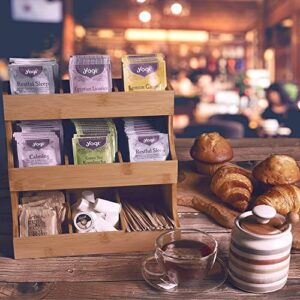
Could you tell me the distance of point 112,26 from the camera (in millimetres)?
6938

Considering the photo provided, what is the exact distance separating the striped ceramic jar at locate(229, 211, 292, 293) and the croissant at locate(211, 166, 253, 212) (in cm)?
34

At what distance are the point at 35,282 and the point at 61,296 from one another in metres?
0.09

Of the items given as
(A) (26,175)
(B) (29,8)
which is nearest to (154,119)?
(A) (26,175)

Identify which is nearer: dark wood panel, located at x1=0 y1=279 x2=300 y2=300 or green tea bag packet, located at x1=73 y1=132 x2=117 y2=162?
dark wood panel, located at x1=0 y1=279 x2=300 y2=300

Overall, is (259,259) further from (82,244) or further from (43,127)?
(43,127)

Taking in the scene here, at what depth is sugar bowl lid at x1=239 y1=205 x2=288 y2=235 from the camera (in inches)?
38.7

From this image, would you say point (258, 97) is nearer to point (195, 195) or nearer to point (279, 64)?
point (279, 64)

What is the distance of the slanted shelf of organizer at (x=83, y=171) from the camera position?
115cm

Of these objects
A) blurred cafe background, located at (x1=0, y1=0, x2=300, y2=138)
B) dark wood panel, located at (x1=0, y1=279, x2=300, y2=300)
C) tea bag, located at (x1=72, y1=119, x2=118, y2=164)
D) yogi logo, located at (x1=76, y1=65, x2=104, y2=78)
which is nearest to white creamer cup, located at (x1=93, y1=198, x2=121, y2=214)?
tea bag, located at (x1=72, y1=119, x2=118, y2=164)

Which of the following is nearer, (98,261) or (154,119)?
(98,261)

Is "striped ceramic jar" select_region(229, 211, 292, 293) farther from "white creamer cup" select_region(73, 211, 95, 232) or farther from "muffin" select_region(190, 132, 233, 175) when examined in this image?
"muffin" select_region(190, 132, 233, 175)

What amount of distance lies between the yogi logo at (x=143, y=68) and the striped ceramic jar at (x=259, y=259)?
1.43 feet

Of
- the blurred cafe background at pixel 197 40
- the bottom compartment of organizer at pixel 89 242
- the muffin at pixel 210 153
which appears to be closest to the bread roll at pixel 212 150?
the muffin at pixel 210 153

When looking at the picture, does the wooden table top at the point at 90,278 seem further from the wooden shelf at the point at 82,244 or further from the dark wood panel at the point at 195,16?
the dark wood panel at the point at 195,16
